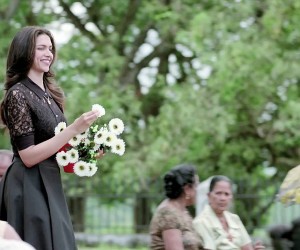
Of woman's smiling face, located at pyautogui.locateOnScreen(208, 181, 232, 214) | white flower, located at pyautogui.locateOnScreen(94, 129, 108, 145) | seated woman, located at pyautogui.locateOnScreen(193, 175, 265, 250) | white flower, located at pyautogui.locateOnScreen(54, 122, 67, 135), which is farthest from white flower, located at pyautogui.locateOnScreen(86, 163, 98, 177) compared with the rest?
woman's smiling face, located at pyautogui.locateOnScreen(208, 181, 232, 214)

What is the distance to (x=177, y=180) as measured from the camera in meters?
6.79

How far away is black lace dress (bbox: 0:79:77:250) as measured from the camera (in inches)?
199

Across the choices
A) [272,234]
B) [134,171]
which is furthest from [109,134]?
[134,171]

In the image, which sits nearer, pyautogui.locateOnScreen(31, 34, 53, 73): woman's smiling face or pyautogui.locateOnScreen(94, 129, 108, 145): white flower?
pyautogui.locateOnScreen(31, 34, 53, 73): woman's smiling face

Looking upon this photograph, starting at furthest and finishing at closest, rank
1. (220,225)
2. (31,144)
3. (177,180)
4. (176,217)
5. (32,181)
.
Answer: (220,225) → (177,180) → (176,217) → (32,181) → (31,144)

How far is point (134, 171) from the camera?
55.9ft

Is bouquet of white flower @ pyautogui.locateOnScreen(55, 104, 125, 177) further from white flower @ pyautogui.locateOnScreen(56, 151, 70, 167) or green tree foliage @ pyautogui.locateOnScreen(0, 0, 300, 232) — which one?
green tree foliage @ pyautogui.locateOnScreen(0, 0, 300, 232)

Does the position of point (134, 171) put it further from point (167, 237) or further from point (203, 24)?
point (167, 237)

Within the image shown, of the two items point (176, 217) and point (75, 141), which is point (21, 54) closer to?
point (75, 141)

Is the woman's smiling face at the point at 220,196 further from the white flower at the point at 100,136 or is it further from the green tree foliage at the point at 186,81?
the green tree foliage at the point at 186,81

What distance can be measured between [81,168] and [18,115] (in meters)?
0.42

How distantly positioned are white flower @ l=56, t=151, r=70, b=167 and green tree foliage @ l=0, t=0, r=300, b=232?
34.2 feet

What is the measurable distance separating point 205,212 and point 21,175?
233 centimetres

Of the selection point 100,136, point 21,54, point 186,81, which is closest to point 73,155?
point 100,136
